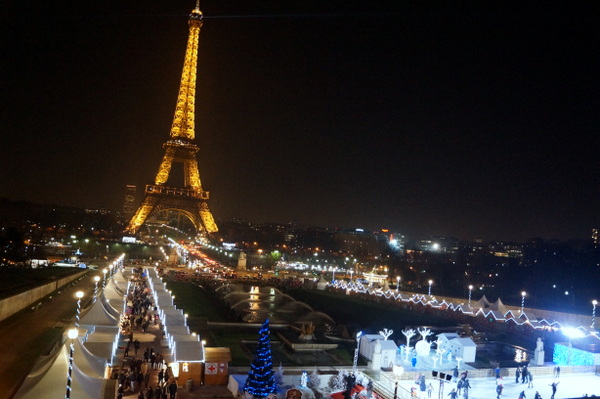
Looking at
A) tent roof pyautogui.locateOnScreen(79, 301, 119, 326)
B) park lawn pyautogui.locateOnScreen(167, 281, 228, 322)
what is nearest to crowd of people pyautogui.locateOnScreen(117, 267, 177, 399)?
tent roof pyautogui.locateOnScreen(79, 301, 119, 326)

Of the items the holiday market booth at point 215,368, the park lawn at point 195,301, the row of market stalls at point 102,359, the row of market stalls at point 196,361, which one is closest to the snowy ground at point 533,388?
the holiday market booth at point 215,368

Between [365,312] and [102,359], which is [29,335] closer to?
[102,359]

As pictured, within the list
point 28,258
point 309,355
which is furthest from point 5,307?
point 28,258

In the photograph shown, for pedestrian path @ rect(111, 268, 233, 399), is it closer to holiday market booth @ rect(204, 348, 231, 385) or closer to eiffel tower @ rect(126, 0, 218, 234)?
holiday market booth @ rect(204, 348, 231, 385)

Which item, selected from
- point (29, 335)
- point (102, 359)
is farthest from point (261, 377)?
point (29, 335)

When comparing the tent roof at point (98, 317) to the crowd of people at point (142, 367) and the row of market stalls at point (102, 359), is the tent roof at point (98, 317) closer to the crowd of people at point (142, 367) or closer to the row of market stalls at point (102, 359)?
the row of market stalls at point (102, 359)

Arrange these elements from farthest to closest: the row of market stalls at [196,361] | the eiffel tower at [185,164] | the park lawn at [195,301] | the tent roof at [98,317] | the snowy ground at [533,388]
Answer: the eiffel tower at [185,164]
the park lawn at [195,301]
the tent roof at [98,317]
the snowy ground at [533,388]
the row of market stalls at [196,361]

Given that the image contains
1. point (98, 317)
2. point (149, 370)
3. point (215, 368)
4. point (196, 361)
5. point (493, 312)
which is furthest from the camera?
point (493, 312)

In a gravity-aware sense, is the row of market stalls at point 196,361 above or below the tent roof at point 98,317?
below
